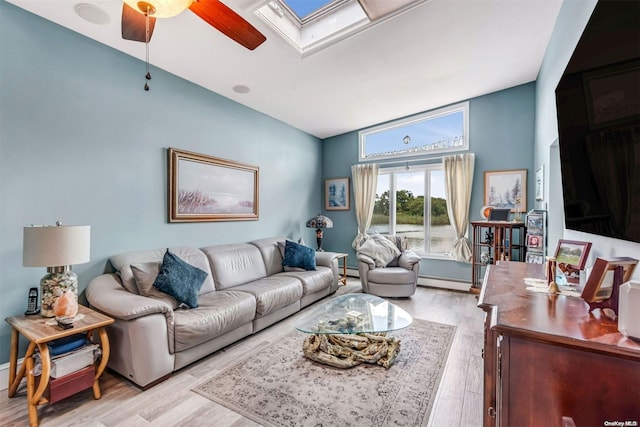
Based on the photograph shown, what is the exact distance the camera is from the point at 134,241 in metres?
2.86

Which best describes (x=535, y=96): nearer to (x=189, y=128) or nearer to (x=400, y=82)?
(x=400, y=82)

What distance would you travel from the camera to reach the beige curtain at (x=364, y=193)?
5328 mm

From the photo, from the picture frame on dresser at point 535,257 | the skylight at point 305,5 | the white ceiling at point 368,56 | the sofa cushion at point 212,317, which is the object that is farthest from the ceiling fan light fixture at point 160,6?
the picture frame on dresser at point 535,257

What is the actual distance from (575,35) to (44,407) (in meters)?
4.52

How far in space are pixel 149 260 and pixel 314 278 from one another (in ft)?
6.41

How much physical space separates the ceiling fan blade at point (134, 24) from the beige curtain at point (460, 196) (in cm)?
426

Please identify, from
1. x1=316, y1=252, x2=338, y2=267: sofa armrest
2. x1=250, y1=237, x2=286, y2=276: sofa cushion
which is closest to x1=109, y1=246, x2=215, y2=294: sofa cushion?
x1=250, y1=237, x2=286, y2=276: sofa cushion

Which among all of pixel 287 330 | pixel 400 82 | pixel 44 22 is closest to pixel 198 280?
pixel 287 330

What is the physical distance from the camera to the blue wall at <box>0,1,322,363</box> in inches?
83.8

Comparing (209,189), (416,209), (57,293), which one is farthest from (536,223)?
(57,293)

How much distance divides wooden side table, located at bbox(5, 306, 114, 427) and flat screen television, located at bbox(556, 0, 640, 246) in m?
2.89

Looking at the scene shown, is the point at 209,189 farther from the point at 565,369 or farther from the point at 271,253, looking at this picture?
the point at 565,369

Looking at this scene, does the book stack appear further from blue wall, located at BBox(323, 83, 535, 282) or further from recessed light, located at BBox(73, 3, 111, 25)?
blue wall, located at BBox(323, 83, 535, 282)

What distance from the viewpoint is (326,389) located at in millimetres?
2076
